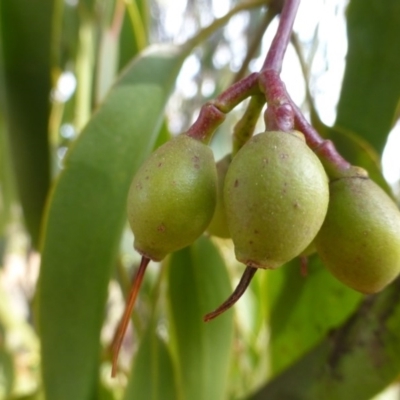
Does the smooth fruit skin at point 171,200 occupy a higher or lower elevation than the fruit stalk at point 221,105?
lower

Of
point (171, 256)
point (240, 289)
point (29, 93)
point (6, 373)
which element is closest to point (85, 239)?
point (171, 256)

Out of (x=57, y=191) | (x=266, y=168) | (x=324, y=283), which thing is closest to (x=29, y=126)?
(x=57, y=191)

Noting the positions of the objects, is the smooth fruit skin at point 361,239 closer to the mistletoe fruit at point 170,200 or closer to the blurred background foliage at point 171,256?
the mistletoe fruit at point 170,200

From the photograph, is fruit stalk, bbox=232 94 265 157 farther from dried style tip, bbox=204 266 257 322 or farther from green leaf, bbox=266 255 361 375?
green leaf, bbox=266 255 361 375

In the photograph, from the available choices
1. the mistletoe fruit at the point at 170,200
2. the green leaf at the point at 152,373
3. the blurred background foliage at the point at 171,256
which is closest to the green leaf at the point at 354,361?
the blurred background foliage at the point at 171,256

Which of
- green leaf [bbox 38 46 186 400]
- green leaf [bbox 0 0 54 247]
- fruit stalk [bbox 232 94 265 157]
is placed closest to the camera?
fruit stalk [bbox 232 94 265 157]

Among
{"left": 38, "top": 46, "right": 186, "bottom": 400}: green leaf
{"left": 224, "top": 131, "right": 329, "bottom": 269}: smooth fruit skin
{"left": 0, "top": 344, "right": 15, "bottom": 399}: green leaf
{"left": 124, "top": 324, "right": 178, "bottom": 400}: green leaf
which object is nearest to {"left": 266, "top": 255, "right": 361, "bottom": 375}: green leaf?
{"left": 124, "top": 324, "right": 178, "bottom": 400}: green leaf

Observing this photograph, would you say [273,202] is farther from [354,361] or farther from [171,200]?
[354,361]
